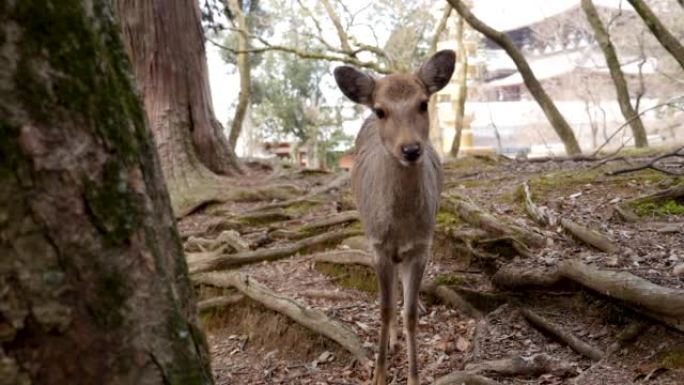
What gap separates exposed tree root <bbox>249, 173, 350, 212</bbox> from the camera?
7.54 m

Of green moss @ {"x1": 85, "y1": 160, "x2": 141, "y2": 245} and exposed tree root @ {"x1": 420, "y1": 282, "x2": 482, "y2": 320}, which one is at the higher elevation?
green moss @ {"x1": 85, "y1": 160, "x2": 141, "y2": 245}

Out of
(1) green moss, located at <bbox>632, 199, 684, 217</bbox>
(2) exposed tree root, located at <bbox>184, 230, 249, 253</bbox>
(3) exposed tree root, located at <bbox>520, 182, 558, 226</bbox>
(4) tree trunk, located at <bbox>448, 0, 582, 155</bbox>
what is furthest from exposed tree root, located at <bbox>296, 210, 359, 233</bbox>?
(4) tree trunk, located at <bbox>448, 0, 582, 155</bbox>

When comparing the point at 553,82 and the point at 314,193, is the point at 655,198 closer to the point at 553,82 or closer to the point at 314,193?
the point at 314,193

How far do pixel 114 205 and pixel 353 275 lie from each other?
3.85 m

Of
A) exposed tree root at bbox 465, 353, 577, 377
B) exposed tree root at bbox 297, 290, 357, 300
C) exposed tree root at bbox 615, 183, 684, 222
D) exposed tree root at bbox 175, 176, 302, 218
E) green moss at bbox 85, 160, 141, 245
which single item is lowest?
exposed tree root at bbox 465, 353, 577, 377

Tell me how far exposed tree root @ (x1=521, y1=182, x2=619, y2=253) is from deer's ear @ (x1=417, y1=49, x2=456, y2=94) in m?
1.53

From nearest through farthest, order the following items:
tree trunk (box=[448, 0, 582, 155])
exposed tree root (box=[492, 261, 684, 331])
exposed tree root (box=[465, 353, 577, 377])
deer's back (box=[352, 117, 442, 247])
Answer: exposed tree root (box=[492, 261, 684, 331]) → exposed tree root (box=[465, 353, 577, 377]) → deer's back (box=[352, 117, 442, 247]) → tree trunk (box=[448, 0, 582, 155])

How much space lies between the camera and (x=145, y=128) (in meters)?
1.68

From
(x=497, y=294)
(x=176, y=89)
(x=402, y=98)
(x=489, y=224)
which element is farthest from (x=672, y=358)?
(x=176, y=89)

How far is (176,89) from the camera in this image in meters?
8.55

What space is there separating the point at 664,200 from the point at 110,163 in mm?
4730

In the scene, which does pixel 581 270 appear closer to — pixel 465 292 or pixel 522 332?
pixel 522 332

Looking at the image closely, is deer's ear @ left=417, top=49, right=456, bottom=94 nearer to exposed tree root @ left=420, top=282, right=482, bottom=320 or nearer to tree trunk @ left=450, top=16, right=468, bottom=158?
exposed tree root @ left=420, top=282, right=482, bottom=320

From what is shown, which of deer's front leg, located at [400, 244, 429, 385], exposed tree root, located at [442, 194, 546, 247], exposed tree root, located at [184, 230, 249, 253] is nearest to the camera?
deer's front leg, located at [400, 244, 429, 385]
